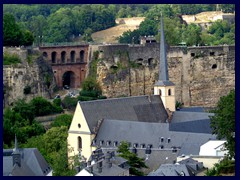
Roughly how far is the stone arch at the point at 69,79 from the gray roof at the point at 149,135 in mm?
12803

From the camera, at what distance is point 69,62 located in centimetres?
5400

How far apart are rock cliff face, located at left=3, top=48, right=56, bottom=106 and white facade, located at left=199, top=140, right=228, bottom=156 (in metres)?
12.9

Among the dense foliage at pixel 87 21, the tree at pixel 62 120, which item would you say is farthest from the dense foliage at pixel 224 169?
the dense foliage at pixel 87 21

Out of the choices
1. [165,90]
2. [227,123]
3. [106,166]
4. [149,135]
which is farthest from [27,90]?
[227,123]

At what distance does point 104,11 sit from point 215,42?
51.5ft

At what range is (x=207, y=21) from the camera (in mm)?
79375

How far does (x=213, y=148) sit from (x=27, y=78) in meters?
14.5

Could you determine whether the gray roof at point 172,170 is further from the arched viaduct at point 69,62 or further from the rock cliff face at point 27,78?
the arched viaduct at point 69,62

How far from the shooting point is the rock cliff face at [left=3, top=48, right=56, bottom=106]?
158ft

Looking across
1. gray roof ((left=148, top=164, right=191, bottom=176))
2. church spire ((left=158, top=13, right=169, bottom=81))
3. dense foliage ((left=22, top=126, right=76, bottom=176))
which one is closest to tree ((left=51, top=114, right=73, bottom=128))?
dense foliage ((left=22, top=126, right=76, bottom=176))

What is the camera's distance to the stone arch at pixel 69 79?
5397cm

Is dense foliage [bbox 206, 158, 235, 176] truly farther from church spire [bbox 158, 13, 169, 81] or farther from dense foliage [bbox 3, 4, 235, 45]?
dense foliage [bbox 3, 4, 235, 45]

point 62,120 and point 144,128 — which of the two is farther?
point 62,120

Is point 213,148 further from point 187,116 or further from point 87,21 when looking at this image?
point 87,21
